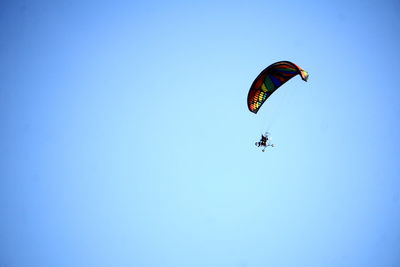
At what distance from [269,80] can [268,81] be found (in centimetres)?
14

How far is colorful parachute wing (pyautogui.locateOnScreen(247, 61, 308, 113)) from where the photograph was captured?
17.6 m

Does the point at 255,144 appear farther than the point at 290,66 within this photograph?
Yes

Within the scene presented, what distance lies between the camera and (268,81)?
20188 millimetres

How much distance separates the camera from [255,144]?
22438 millimetres

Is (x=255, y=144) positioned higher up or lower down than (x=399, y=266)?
lower down

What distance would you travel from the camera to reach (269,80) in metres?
20.1

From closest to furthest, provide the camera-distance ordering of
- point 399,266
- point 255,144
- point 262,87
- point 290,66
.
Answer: point 290,66, point 262,87, point 255,144, point 399,266

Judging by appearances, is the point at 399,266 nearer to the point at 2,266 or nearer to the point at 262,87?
the point at 262,87

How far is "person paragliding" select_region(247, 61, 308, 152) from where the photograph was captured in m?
17.6

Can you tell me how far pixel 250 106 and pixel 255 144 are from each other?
2486 millimetres

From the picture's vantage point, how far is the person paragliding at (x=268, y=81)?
17.6 meters

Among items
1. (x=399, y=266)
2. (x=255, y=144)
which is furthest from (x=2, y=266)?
(x=399, y=266)

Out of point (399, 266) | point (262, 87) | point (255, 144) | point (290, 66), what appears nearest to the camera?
point (290, 66)

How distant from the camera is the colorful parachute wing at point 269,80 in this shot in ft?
57.6
